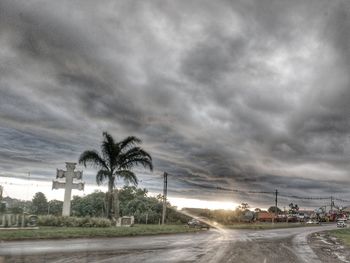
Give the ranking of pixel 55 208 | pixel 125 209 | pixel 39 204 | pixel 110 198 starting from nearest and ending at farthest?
1. pixel 110 198
2. pixel 125 209
3. pixel 55 208
4. pixel 39 204

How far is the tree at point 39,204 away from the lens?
65069 millimetres

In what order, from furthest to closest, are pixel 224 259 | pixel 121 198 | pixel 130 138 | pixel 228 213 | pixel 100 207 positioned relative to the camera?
pixel 228 213 < pixel 121 198 < pixel 100 207 < pixel 130 138 < pixel 224 259

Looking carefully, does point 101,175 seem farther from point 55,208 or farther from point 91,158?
point 55,208

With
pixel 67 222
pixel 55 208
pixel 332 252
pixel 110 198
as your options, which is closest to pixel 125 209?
pixel 55 208

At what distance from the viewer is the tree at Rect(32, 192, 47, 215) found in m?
65.1

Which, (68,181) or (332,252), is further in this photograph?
(68,181)

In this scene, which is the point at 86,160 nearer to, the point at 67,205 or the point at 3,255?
the point at 67,205

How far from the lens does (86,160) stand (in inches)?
1396

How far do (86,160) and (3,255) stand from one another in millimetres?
21520

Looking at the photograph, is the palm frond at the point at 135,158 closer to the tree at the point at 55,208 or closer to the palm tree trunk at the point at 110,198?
the palm tree trunk at the point at 110,198

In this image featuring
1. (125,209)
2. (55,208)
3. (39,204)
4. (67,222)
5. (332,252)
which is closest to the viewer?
(332,252)

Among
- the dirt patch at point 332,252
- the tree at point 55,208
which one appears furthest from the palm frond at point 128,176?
the tree at point 55,208

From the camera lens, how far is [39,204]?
70125mm

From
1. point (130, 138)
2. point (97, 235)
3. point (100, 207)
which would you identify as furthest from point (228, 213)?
point (97, 235)
